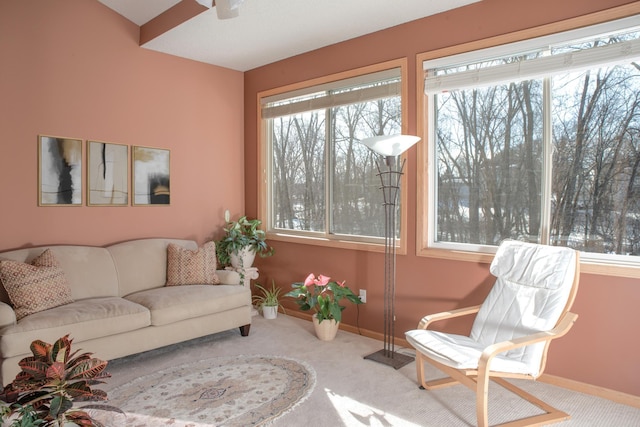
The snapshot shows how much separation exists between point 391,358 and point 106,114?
10.8 feet

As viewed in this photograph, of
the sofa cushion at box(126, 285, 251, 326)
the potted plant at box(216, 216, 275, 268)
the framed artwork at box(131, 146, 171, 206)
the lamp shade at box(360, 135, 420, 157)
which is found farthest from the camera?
the potted plant at box(216, 216, 275, 268)

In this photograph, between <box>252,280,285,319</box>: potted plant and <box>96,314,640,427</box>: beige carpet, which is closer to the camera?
<box>96,314,640,427</box>: beige carpet

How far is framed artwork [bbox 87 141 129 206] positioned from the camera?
155 inches

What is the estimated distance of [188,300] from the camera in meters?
3.58

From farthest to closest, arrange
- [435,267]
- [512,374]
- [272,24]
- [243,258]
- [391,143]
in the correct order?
[243,258]
[272,24]
[435,267]
[391,143]
[512,374]

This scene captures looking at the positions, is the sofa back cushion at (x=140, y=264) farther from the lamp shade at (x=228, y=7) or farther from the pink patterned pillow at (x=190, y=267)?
Result: the lamp shade at (x=228, y=7)

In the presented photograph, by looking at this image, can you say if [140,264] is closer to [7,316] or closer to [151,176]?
[151,176]

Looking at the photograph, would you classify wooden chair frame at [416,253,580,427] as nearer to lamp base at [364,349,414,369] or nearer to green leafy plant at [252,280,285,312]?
lamp base at [364,349,414,369]

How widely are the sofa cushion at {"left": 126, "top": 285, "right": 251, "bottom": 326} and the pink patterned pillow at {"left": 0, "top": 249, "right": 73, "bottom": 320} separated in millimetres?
557

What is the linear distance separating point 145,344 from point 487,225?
2762 millimetres

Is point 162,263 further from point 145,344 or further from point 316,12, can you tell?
point 316,12

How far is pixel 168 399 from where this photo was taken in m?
2.76

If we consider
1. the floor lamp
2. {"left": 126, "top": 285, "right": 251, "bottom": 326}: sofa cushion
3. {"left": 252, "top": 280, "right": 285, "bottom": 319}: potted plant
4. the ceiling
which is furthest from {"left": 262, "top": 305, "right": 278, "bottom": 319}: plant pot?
the ceiling

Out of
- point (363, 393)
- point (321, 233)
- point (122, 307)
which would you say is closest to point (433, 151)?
point (321, 233)
